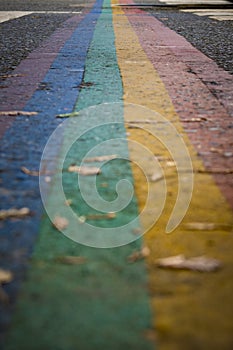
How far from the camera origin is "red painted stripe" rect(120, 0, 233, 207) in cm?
184

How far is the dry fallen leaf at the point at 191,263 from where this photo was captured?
3.71 ft

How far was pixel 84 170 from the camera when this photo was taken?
1.68 metres

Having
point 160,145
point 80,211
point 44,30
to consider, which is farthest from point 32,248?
point 44,30

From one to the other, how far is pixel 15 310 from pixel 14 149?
998 mm

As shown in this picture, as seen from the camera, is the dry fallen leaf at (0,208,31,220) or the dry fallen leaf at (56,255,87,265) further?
the dry fallen leaf at (0,208,31,220)

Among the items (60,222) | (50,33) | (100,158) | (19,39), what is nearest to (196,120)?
(100,158)

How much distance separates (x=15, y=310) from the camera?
97 centimetres

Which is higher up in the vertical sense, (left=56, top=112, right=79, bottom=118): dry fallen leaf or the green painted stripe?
(left=56, top=112, right=79, bottom=118): dry fallen leaf

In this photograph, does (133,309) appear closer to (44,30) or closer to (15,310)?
(15,310)

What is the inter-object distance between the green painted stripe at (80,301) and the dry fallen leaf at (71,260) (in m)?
0.01

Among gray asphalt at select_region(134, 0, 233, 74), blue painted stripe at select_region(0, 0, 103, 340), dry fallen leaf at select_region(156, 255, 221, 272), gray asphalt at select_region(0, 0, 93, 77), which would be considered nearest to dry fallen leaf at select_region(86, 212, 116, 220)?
blue painted stripe at select_region(0, 0, 103, 340)

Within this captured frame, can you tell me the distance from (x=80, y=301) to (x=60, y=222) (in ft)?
1.15

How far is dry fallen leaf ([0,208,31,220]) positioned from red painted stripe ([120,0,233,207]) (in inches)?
22.7

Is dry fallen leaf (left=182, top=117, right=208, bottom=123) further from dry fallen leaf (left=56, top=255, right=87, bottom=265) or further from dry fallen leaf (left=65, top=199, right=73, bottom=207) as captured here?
dry fallen leaf (left=56, top=255, right=87, bottom=265)
